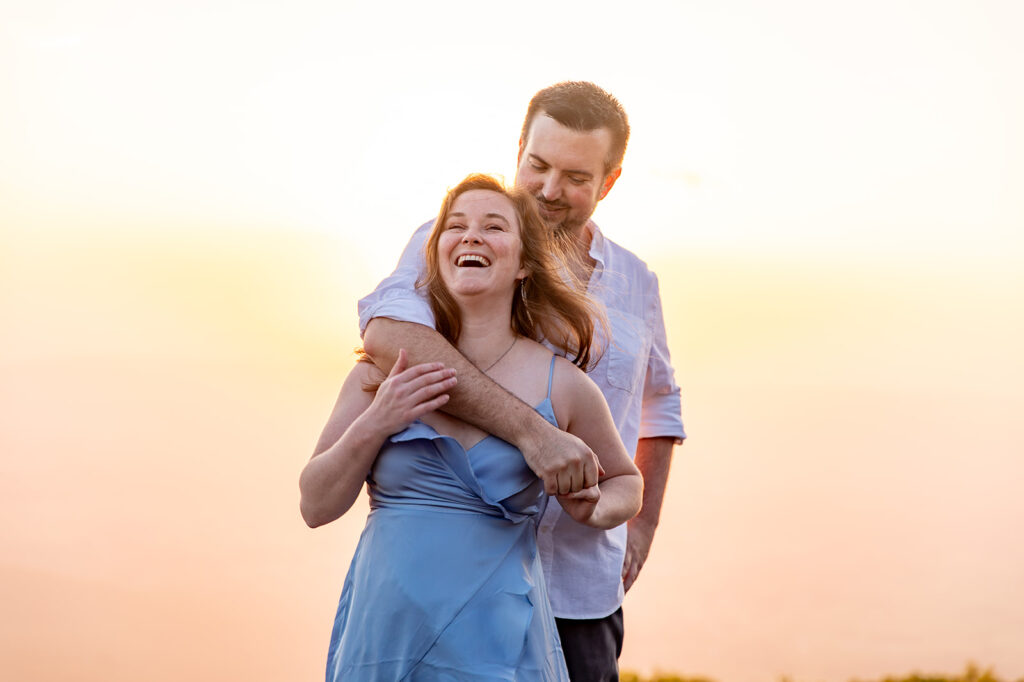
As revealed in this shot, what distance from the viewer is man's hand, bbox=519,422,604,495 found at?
95.4 inches

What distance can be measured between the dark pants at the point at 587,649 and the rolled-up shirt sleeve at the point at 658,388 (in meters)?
0.78

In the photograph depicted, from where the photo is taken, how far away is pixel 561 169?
127 inches

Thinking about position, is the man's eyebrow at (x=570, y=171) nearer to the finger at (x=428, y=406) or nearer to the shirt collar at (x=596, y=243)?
the shirt collar at (x=596, y=243)

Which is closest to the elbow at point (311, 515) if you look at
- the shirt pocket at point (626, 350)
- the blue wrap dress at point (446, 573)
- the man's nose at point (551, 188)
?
the blue wrap dress at point (446, 573)

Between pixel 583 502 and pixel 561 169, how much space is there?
45.5 inches

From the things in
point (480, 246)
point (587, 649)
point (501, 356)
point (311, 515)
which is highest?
point (480, 246)

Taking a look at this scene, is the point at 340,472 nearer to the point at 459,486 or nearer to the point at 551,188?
the point at 459,486

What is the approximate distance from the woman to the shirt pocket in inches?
22.7

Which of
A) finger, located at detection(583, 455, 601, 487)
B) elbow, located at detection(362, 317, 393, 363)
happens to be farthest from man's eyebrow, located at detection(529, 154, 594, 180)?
finger, located at detection(583, 455, 601, 487)

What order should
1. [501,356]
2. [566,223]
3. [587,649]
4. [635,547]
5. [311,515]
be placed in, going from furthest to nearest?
[635,547] → [566,223] → [587,649] → [501,356] → [311,515]

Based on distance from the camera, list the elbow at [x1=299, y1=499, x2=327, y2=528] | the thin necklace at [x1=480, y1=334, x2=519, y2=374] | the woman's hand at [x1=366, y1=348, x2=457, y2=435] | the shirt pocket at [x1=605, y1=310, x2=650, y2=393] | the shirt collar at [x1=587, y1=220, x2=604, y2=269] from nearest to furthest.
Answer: the woman's hand at [x1=366, y1=348, x2=457, y2=435], the elbow at [x1=299, y1=499, x2=327, y2=528], the thin necklace at [x1=480, y1=334, x2=519, y2=374], the shirt pocket at [x1=605, y1=310, x2=650, y2=393], the shirt collar at [x1=587, y1=220, x2=604, y2=269]

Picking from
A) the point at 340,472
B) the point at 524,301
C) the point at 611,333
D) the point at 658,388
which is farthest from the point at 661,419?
the point at 340,472

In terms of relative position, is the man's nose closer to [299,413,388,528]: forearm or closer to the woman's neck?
the woman's neck

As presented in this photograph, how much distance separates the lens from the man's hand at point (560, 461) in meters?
2.42
